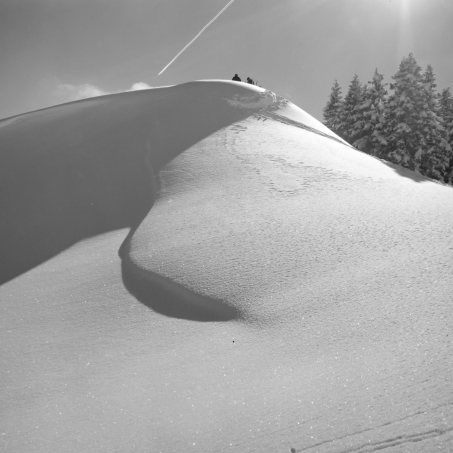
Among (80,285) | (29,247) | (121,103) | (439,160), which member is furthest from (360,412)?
(439,160)

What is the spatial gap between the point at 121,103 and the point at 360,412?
26.0ft

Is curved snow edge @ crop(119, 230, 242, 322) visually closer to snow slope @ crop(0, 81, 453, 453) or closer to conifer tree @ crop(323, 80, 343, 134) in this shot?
snow slope @ crop(0, 81, 453, 453)

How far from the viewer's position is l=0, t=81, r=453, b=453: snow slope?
1782 mm

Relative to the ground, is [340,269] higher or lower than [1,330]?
higher

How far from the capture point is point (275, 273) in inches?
115

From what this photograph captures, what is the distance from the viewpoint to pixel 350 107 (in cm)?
2198

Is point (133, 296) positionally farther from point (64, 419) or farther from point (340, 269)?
point (340, 269)

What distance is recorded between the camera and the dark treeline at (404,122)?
59.5 feet

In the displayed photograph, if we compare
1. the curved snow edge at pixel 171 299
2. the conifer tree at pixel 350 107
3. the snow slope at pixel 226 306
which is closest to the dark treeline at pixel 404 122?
the conifer tree at pixel 350 107

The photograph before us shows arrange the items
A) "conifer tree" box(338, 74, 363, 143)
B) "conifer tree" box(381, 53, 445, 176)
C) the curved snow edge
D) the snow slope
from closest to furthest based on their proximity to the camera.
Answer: the snow slope → the curved snow edge → "conifer tree" box(381, 53, 445, 176) → "conifer tree" box(338, 74, 363, 143)

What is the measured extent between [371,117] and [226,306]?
19957 millimetres

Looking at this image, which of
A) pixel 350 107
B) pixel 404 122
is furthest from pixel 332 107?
pixel 404 122

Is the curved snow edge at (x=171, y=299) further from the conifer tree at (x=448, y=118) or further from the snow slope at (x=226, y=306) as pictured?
the conifer tree at (x=448, y=118)

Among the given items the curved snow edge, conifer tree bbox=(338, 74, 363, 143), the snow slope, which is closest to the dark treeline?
conifer tree bbox=(338, 74, 363, 143)
